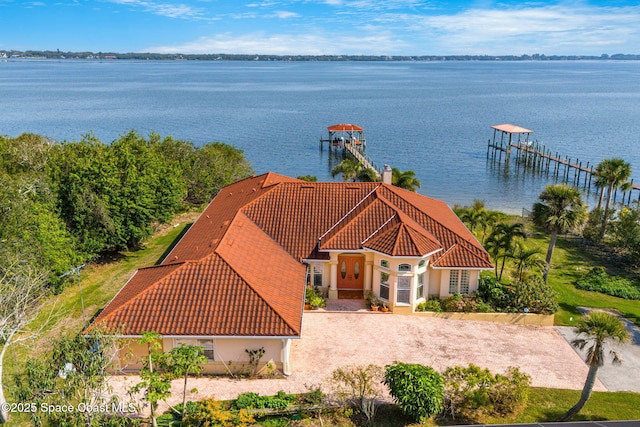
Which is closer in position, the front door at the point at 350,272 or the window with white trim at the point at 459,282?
the window with white trim at the point at 459,282

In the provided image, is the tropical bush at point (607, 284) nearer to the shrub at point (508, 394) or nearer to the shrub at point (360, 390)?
the shrub at point (508, 394)

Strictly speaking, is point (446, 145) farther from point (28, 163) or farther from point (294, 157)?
point (28, 163)

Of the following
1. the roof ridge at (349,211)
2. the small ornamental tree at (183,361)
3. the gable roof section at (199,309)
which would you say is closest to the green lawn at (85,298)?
the gable roof section at (199,309)

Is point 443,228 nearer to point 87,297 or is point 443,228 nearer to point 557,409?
point 557,409

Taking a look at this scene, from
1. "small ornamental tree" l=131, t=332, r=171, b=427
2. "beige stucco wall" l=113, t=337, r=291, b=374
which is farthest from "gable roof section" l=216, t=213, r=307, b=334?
"small ornamental tree" l=131, t=332, r=171, b=427

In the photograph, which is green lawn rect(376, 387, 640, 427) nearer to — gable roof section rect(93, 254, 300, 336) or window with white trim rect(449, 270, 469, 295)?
gable roof section rect(93, 254, 300, 336)
